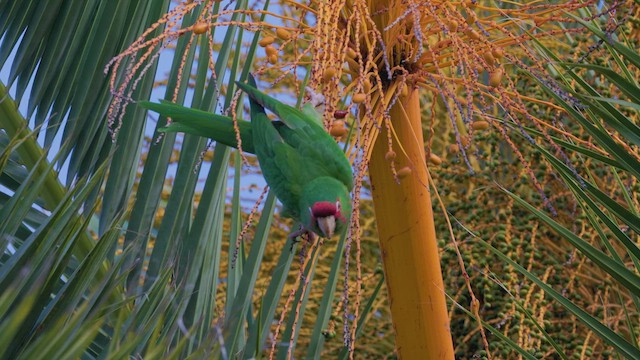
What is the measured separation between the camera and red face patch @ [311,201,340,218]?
1316 mm

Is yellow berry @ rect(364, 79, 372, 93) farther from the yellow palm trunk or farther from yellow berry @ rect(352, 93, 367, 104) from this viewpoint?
the yellow palm trunk

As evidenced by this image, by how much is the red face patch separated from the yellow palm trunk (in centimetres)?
17

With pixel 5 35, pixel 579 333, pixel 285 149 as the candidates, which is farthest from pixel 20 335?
pixel 579 333

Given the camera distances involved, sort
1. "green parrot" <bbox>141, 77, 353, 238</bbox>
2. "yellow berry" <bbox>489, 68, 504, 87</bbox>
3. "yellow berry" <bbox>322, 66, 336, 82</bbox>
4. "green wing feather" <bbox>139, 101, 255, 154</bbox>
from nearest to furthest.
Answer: "yellow berry" <bbox>322, 66, 336, 82</bbox>, "yellow berry" <bbox>489, 68, 504, 87</bbox>, "green parrot" <bbox>141, 77, 353, 238</bbox>, "green wing feather" <bbox>139, 101, 255, 154</bbox>

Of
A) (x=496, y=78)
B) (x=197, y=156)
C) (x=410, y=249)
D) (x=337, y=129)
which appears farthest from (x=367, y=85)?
(x=197, y=156)

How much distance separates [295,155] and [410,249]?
0.25 m

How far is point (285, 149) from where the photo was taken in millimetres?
1427

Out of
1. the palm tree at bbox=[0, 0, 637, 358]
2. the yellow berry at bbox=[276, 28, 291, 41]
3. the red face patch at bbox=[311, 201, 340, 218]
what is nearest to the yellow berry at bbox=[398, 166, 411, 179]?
the palm tree at bbox=[0, 0, 637, 358]

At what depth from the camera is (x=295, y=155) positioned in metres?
1.44

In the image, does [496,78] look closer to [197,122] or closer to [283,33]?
[283,33]

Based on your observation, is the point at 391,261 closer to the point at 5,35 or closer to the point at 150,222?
the point at 150,222

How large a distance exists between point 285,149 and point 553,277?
94 centimetres

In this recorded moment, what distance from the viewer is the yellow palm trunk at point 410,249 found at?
4.71 feet

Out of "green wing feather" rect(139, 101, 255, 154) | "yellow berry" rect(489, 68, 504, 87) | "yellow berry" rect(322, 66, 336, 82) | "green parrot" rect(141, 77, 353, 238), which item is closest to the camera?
"yellow berry" rect(322, 66, 336, 82)
